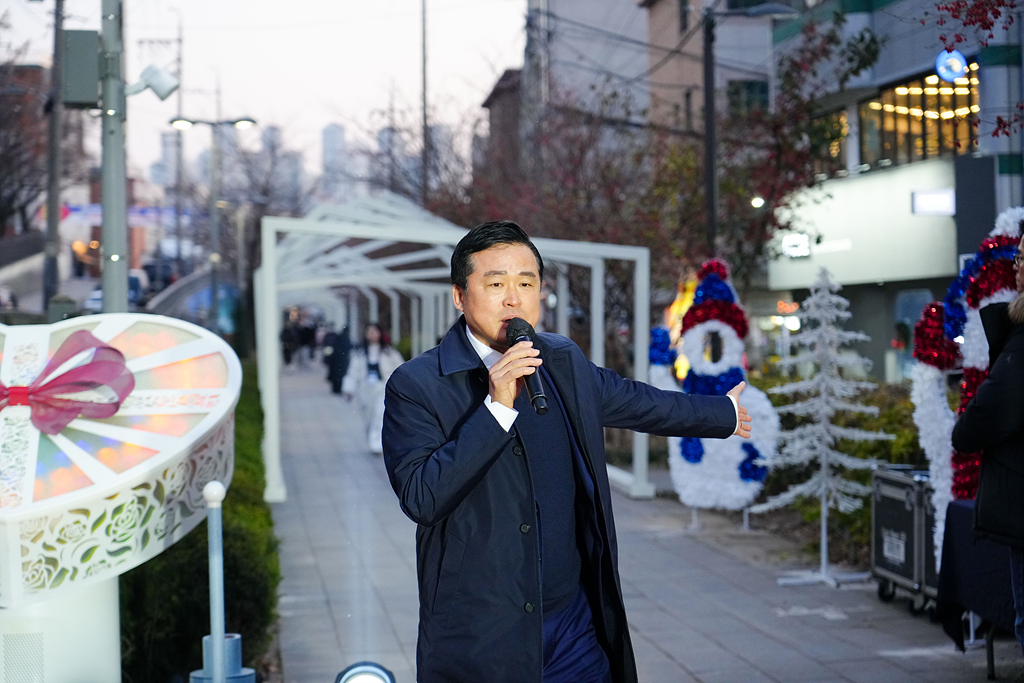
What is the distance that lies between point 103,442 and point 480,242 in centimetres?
211

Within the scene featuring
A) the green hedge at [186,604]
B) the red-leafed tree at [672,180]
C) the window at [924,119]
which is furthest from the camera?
the red-leafed tree at [672,180]

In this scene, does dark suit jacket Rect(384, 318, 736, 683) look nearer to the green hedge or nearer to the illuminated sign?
the green hedge

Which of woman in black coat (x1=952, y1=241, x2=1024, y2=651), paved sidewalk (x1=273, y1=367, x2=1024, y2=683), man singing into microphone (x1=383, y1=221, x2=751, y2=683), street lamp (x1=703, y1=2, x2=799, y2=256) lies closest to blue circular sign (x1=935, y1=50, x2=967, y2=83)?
woman in black coat (x1=952, y1=241, x2=1024, y2=651)

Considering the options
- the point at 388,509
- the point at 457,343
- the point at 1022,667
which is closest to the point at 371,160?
the point at 388,509

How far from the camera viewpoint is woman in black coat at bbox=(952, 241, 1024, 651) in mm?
3902

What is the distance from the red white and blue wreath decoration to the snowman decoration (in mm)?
2873

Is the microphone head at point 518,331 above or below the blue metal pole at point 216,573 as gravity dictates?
above

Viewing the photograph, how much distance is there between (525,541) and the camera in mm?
2674

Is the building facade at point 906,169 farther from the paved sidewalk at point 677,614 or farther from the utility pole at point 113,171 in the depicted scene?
the utility pole at point 113,171

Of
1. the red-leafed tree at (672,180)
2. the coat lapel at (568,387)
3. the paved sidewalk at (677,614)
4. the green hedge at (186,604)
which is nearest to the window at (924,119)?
the red-leafed tree at (672,180)

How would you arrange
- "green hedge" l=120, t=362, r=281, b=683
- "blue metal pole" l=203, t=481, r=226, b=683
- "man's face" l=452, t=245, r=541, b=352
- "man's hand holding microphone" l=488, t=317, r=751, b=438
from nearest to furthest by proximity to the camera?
"man's hand holding microphone" l=488, t=317, r=751, b=438
"man's face" l=452, t=245, r=541, b=352
"blue metal pole" l=203, t=481, r=226, b=683
"green hedge" l=120, t=362, r=281, b=683

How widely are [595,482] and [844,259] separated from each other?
1371 centimetres

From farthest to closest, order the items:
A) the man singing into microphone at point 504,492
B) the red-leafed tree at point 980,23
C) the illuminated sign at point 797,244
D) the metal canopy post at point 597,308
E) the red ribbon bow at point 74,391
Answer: the illuminated sign at point 797,244
the metal canopy post at point 597,308
the red-leafed tree at point 980,23
the red ribbon bow at point 74,391
the man singing into microphone at point 504,492

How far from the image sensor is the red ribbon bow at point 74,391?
4328mm
